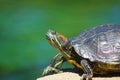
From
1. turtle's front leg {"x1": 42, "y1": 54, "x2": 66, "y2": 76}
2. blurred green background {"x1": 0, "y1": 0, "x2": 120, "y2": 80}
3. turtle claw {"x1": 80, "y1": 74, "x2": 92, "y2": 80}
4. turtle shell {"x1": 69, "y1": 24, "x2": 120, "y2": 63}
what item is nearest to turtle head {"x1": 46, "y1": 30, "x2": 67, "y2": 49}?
turtle shell {"x1": 69, "y1": 24, "x2": 120, "y2": 63}

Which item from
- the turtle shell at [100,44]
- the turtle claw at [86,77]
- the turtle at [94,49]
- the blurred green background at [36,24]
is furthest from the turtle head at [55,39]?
the blurred green background at [36,24]

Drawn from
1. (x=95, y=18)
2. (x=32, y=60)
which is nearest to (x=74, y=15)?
(x=95, y=18)

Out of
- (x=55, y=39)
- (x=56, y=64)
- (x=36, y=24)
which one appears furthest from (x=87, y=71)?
(x=36, y=24)

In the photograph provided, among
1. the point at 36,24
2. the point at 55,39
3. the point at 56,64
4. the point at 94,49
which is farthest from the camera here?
the point at 36,24

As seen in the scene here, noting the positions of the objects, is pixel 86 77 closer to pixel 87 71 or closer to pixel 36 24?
pixel 87 71

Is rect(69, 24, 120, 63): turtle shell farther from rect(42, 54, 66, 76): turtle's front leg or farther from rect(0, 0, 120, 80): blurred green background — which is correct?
rect(0, 0, 120, 80): blurred green background

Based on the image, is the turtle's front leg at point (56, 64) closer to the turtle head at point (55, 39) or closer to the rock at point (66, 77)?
the rock at point (66, 77)

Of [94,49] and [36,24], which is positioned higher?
[36,24]
